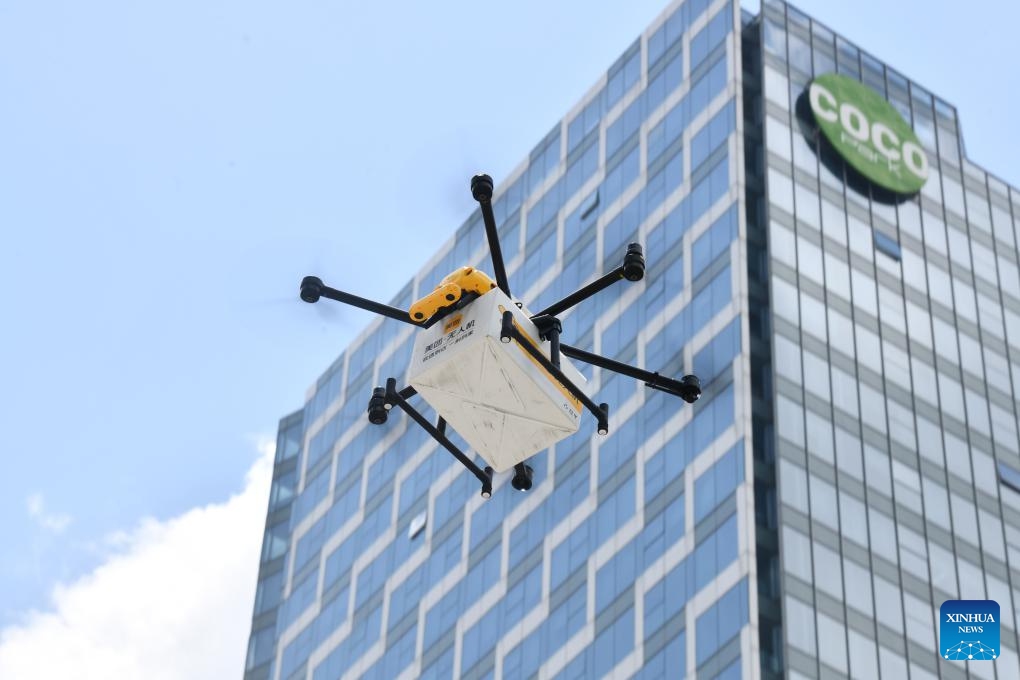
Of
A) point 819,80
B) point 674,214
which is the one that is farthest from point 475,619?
point 819,80

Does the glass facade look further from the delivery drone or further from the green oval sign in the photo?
the delivery drone

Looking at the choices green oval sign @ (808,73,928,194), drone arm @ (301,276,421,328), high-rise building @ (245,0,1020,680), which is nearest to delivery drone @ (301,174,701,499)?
drone arm @ (301,276,421,328)

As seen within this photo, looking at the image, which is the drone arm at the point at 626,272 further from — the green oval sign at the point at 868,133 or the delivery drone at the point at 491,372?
the green oval sign at the point at 868,133

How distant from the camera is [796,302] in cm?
7338

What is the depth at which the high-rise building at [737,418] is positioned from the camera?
219ft

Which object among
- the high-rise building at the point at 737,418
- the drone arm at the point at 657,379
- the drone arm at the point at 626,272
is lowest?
the drone arm at the point at 657,379

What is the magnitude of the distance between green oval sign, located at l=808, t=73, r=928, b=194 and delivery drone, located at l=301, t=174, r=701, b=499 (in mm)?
62458

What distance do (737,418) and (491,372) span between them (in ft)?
167

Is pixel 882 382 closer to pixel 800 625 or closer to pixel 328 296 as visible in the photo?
pixel 800 625

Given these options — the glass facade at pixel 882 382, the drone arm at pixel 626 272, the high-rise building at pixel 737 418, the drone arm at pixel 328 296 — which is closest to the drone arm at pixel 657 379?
the drone arm at pixel 626 272

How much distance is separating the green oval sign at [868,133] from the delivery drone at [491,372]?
6246cm

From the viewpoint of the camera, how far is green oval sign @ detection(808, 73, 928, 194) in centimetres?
8006

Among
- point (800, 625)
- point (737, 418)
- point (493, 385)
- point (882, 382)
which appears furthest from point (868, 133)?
point (493, 385)

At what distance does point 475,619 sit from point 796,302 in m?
18.3
